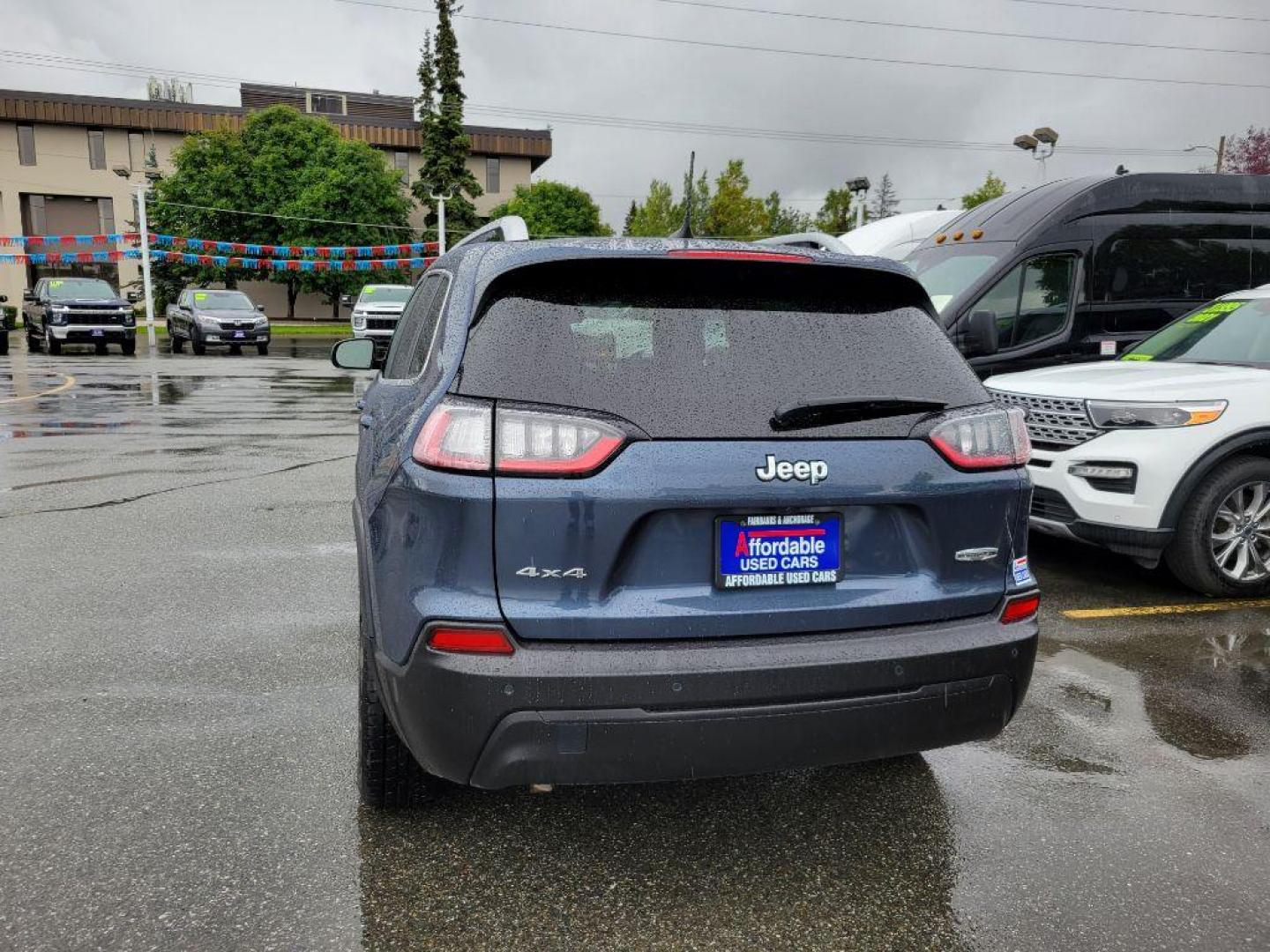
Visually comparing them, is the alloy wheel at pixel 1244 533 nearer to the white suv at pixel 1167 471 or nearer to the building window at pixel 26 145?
the white suv at pixel 1167 471

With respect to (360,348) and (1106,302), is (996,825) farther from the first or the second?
(1106,302)

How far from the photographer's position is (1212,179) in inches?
355

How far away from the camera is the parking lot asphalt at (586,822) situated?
100 inches

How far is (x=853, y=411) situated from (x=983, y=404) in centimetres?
46

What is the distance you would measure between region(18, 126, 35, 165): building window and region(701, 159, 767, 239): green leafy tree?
39.2 metres

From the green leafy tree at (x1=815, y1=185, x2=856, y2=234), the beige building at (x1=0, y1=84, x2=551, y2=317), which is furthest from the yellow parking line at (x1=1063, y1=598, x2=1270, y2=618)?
the beige building at (x1=0, y1=84, x2=551, y2=317)

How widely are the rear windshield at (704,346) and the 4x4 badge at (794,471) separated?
A: 0.07 m

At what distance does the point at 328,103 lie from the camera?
66250 millimetres

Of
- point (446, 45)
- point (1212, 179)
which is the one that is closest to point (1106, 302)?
point (1212, 179)

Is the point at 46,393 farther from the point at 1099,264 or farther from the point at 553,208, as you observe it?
the point at 553,208

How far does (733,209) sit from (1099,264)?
31.7m

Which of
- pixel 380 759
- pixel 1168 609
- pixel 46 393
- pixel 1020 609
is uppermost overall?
pixel 1020 609

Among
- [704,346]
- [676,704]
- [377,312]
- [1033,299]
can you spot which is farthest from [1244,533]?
[377,312]

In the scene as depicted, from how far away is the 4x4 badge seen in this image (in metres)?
2.44
